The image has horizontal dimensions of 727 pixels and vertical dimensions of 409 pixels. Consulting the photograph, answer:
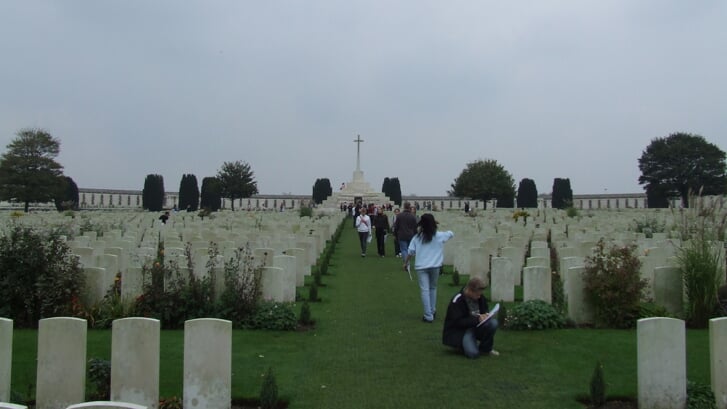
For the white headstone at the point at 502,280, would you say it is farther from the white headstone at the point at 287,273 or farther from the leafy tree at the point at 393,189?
the leafy tree at the point at 393,189

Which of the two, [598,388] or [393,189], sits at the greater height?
[393,189]

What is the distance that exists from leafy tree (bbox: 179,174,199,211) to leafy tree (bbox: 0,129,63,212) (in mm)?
10209

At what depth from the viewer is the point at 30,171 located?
5544 centimetres

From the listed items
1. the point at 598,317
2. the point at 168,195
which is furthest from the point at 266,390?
the point at 168,195

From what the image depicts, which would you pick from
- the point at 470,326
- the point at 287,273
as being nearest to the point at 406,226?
the point at 287,273

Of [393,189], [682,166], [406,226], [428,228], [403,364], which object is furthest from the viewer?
[393,189]

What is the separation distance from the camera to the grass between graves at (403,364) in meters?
6.39

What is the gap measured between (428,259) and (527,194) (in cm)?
5546

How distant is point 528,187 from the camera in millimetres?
63406

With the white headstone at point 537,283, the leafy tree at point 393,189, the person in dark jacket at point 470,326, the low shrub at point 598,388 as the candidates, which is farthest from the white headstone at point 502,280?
the leafy tree at point 393,189

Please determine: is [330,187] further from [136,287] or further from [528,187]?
[136,287]

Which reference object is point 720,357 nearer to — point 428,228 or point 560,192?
point 428,228

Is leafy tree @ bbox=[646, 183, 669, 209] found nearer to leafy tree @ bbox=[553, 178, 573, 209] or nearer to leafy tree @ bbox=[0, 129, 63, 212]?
leafy tree @ bbox=[553, 178, 573, 209]

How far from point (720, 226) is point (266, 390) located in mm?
6618
